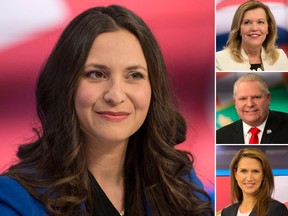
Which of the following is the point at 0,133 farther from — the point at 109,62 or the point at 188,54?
the point at 109,62

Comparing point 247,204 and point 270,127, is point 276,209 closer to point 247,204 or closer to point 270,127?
point 247,204

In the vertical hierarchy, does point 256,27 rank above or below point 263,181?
above

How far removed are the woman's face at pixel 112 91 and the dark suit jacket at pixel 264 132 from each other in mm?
1201

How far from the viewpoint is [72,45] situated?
1326 millimetres

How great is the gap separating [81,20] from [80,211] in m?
0.52

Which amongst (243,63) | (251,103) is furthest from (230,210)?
(243,63)

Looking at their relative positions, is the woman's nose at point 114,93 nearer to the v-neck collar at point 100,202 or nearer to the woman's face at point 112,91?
the woman's face at point 112,91

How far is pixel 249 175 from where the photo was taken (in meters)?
2.48

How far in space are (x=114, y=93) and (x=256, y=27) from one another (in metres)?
1.40

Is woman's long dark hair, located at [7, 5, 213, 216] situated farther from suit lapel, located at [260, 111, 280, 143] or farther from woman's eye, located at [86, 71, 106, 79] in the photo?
suit lapel, located at [260, 111, 280, 143]

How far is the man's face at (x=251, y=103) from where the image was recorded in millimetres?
2484

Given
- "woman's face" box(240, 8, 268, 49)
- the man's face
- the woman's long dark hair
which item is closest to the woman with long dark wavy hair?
the man's face

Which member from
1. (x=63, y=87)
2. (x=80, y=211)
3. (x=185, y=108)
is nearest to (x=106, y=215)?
(x=80, y=211)

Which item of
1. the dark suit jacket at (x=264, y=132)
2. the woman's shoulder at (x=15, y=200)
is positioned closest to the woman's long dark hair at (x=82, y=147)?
the woman's shoulder at (x=15, y=200)
